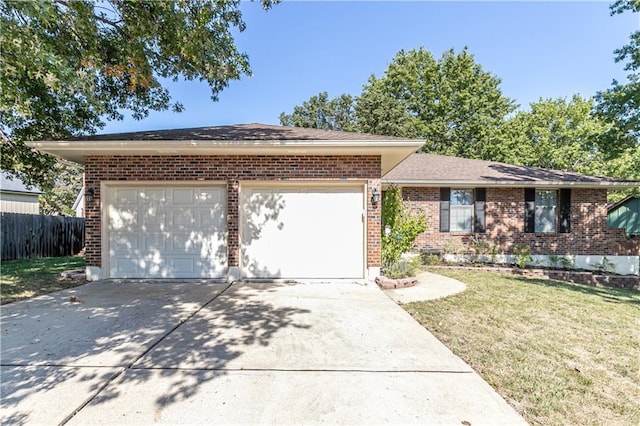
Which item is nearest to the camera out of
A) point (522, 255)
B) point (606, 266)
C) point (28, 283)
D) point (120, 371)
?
point (120, 371)

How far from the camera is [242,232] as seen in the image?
7090mm

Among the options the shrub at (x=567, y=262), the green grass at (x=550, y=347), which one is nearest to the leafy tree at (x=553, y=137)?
the shrub at (x=567, y=262)

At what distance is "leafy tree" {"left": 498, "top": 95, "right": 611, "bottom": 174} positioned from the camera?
79.3 ft

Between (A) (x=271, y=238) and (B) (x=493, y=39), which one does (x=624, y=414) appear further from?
(B) (x=493, y=39)

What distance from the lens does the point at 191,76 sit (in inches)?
319

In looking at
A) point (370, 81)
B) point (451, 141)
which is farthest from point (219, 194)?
point (370, 81)

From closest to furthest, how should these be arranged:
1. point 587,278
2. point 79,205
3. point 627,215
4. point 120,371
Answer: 1. point 120,371
2. point 587,278
3. point 627,215
4. point 79,205

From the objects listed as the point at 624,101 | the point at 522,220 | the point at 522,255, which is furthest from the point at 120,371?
the point at 624,101

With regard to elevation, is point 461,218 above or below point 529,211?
below

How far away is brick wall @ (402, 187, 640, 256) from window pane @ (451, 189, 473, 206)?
0.60 meters

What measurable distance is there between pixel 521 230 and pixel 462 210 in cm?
214

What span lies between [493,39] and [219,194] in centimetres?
982

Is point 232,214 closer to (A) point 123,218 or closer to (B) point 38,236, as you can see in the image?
(A) point 123,218

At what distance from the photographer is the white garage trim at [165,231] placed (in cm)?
707
